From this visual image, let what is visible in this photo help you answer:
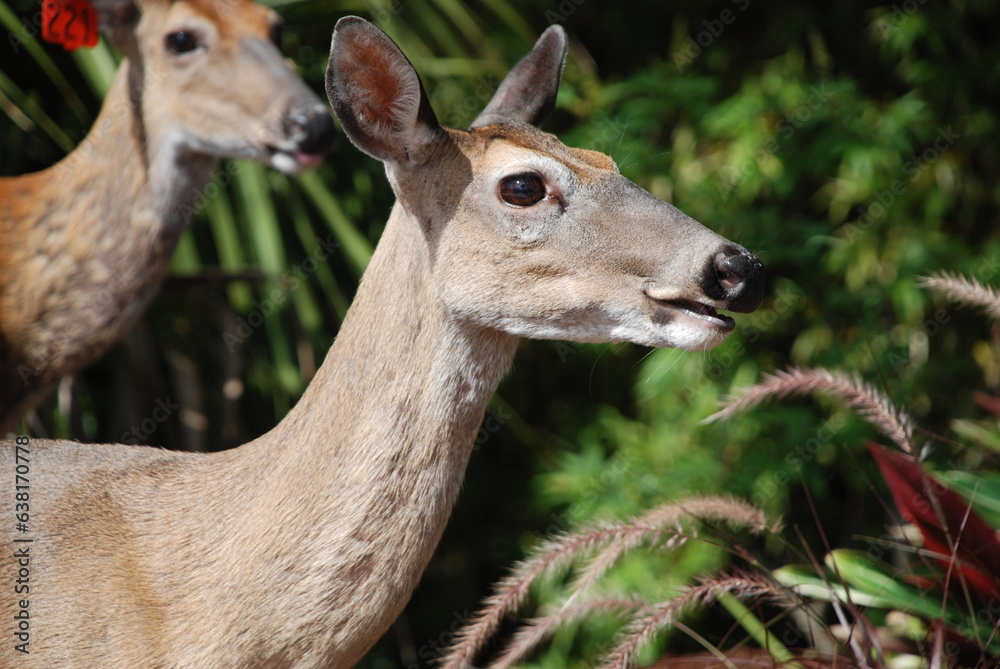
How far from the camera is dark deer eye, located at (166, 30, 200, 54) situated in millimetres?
3766

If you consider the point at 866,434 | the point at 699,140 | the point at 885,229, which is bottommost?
the point at 866,434

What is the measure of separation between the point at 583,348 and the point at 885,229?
1.59 metres

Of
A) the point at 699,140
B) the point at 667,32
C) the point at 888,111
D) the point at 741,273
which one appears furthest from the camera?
the point at 667,32

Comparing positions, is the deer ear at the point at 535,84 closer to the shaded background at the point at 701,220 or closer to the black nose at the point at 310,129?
the black nose at the point at 310,129

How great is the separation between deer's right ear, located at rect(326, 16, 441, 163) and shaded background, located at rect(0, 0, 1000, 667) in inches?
89.5

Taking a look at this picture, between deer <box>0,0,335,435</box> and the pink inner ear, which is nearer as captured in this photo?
the pink inner ear

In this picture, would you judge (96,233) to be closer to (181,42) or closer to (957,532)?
(181,42)

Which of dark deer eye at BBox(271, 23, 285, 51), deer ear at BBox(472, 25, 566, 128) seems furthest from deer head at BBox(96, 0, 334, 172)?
deer ear at BBox(472, 25, 566, 128)

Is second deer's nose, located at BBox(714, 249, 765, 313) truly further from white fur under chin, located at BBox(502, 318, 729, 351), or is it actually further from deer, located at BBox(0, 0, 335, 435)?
deer, located at BBox(0, 0, 335, 435)

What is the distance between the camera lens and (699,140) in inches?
214

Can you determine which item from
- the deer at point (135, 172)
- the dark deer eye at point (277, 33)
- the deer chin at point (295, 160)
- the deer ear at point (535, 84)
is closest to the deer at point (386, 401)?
the deer ear at point (535, 84)

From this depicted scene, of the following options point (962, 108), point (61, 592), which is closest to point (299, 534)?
point (61, 592)

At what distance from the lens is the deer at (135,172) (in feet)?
11.3

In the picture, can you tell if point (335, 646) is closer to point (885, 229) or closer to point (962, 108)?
point (885, 229)
